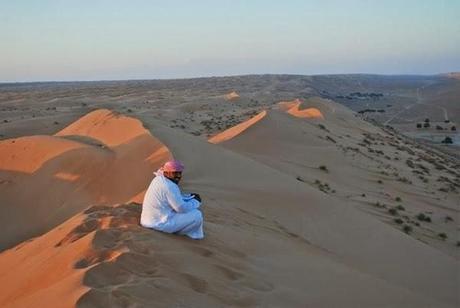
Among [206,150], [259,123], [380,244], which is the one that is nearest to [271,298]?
[380,244]

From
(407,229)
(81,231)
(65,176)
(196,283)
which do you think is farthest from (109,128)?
(196,283)

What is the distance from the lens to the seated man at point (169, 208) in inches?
271

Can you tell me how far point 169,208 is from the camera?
23.0 ft

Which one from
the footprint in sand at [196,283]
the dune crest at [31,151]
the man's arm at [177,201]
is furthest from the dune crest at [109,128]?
the footprint in sand at [196,283]

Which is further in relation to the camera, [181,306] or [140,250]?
[140,250]

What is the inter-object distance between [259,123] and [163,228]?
44.8ft

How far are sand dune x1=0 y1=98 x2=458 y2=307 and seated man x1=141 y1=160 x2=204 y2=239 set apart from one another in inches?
7.3

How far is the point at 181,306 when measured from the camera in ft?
16.5

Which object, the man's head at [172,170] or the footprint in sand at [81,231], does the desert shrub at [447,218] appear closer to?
the man's head at [172,170]

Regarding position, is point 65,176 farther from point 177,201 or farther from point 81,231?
point 177,201

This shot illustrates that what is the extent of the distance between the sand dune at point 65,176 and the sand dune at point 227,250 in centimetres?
6

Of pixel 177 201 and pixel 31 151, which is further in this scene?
pixel 31 151

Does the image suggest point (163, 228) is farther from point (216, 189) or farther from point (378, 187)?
point (378, 187)

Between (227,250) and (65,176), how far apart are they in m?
8.18
